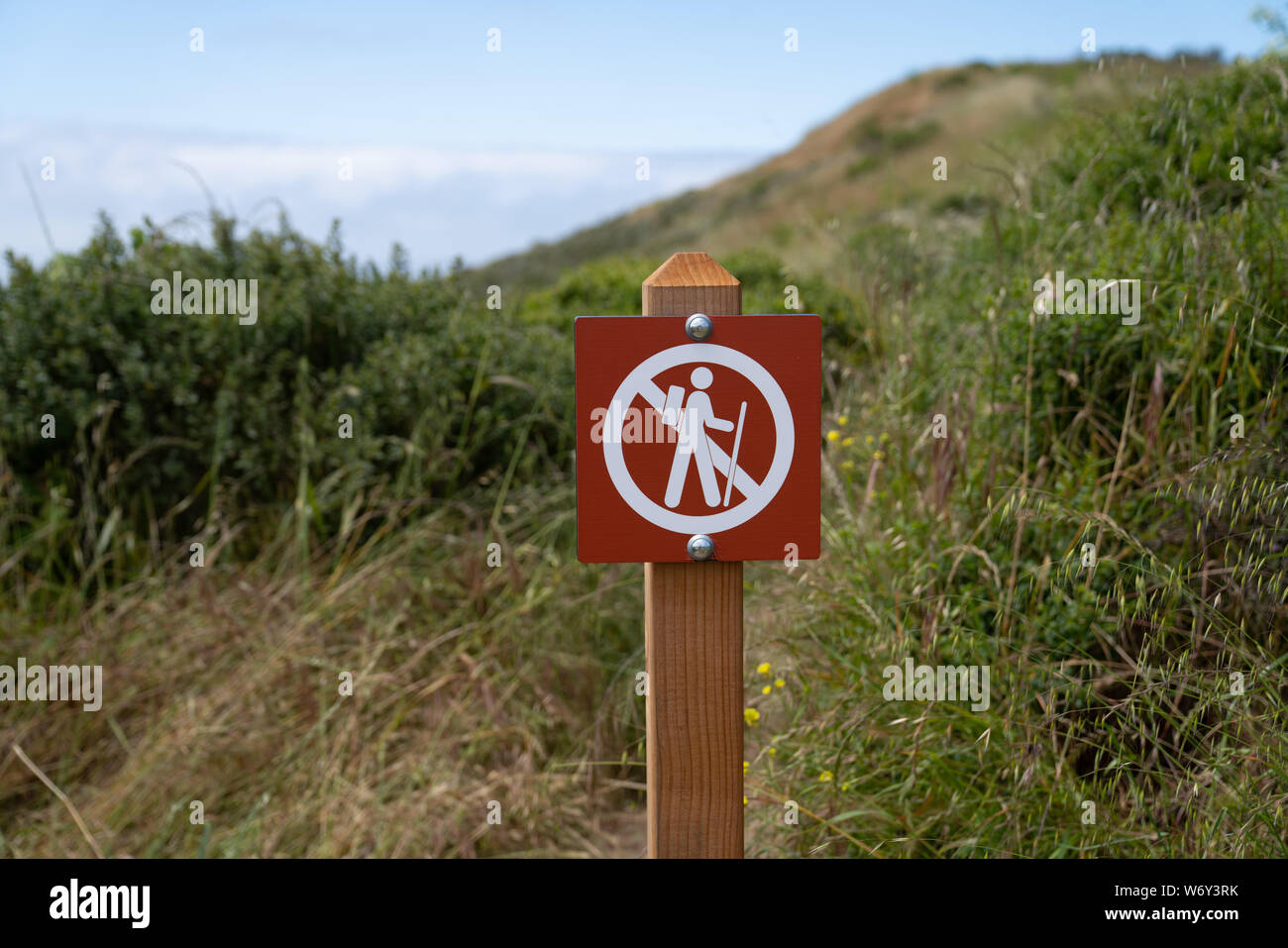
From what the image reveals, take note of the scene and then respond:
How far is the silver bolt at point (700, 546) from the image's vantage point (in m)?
1.63

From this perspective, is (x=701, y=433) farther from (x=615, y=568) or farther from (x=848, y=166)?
(x=848, y=166)

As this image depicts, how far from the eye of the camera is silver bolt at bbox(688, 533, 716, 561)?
64.3 inches

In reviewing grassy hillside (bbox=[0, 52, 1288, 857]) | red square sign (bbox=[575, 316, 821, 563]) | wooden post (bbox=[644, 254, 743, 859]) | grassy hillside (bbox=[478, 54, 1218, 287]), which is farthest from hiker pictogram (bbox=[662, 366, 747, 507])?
grassy hillside (bbox=[478, 54, 1218, 287])

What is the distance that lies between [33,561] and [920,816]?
12.8 ft

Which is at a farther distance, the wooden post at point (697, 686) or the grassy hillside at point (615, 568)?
the grassy hillside at point (615, 568)

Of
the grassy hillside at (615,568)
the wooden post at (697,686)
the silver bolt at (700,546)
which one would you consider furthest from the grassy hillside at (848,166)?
the silver bolt at (700,546)

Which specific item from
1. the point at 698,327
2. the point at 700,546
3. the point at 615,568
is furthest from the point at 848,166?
the point at 700,546

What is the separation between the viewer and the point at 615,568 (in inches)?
151

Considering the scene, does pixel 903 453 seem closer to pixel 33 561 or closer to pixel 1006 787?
pixel 1006 787

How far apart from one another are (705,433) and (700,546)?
18 cm

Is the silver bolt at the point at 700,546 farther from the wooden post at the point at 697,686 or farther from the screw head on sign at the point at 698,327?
the screw head on sign at the point at 698,327

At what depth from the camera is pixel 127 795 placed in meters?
3.30
